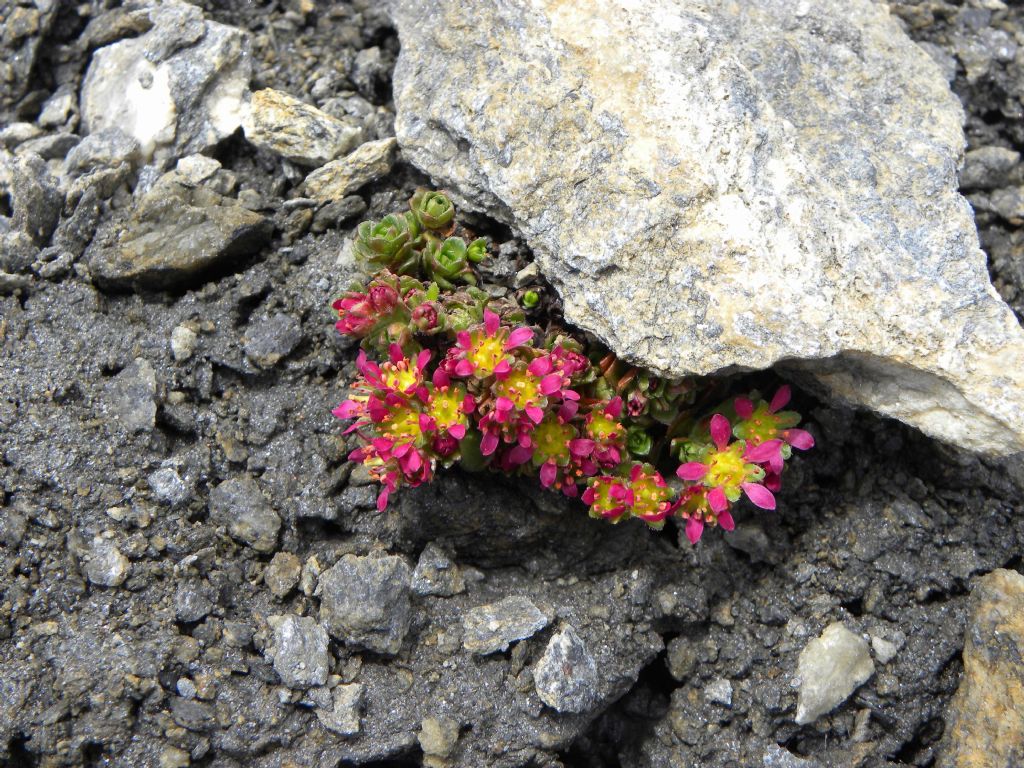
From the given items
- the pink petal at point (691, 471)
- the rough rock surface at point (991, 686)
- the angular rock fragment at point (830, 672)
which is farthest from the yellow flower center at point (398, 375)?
the rough rock surface at point (991, 686)

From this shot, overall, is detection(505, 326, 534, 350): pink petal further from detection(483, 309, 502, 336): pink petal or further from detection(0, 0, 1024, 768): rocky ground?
detection(0, 0, 1024, 768): rocky ground

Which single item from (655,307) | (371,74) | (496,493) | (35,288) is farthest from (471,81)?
(35,288)

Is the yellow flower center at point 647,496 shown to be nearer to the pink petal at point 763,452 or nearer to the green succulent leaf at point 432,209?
the pink petal at point 763,452

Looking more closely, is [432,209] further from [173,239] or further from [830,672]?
[830,672]

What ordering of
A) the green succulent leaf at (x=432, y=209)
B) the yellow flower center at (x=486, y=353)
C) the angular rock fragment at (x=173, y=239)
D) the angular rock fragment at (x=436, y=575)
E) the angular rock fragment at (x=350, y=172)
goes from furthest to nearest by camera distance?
1. the angular rock fragment at (x=350, y=172)
2. the angular rock fragment at (x=173, y=239)
3. the green succulent leaf at (x=432, y=209)
4. the angular rock fragment at (x=436, y=575)
5. the yellow flower center at (x=486, y=353)

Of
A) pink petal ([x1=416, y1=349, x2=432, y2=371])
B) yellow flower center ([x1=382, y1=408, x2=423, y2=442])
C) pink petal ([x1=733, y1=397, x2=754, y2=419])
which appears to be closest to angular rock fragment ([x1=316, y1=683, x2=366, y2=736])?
yellow flower center ([x1=382, y1=408, x2=423, y2=442])

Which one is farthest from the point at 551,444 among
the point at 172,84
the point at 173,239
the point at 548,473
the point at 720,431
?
the point at 172,84

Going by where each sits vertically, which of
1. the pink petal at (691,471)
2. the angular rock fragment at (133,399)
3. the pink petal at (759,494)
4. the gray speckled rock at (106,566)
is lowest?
the gray speckled rock at (106,566)
